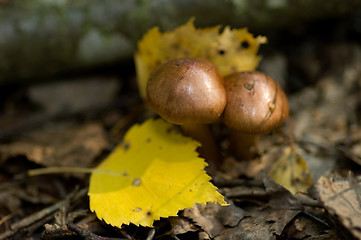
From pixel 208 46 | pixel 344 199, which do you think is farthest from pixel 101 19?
pixel 344 199

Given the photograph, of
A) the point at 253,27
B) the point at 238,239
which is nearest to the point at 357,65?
the point at 253,27

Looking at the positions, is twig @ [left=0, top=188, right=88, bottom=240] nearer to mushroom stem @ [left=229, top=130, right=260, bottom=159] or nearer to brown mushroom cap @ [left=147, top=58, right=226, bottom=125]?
brown mushroom cap @ [left=147, top=58, right=226, bottom=125]

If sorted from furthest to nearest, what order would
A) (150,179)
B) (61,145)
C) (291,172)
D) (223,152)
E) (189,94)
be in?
(61,145)
(223,152)
(291,172)
(150,179)
(189,94)

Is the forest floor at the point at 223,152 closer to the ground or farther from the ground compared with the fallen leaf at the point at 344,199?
closer to the ground

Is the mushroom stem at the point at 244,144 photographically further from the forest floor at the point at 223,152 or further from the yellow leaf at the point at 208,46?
the yellow leaf at the point at 208,46

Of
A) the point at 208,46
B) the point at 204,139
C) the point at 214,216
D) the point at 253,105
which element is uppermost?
the point at 208,46

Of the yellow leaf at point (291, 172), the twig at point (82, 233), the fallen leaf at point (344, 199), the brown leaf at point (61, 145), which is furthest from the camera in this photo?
the brown leaf at point (61, 145)

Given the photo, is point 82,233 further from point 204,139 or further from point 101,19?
point 101,19

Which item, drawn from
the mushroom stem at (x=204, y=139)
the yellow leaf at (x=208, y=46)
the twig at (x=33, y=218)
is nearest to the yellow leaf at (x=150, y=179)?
the mushroom stem at (x=204, y=139)
